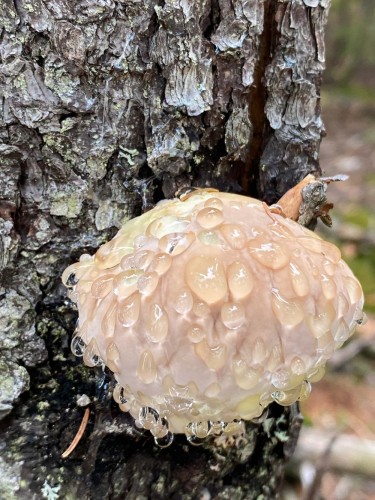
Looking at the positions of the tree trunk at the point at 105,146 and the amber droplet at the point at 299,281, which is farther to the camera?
the tree trunk at the point at 105,146

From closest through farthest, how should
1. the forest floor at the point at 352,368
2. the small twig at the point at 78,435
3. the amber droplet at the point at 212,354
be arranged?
the amber droplet at the point at 212,354 < the small twig at the point at 78,435 < the forest floor at the point at 352,368

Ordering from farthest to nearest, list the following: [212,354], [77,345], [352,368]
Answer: [352,368] → [77,345] → [212,354]

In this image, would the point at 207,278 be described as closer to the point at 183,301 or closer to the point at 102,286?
the point at 183,301

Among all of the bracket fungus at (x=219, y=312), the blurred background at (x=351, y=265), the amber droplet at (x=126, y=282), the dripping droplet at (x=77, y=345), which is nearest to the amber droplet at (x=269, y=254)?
the bracket fungus at (x=219, y=312)

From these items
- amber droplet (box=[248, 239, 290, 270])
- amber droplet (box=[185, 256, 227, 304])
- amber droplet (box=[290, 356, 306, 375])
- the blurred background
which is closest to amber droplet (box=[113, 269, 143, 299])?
amber droplet (box=[185, 256, 227, 304])

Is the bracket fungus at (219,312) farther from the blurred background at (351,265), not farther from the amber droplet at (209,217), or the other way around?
the blurred background at (351,265)

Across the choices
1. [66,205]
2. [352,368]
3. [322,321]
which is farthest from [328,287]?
[352,368]

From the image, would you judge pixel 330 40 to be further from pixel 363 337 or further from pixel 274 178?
pixel 274 178
